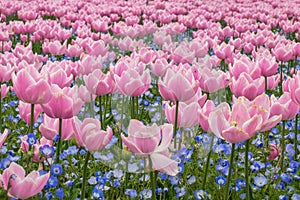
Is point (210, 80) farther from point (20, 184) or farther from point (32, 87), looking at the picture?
point (20, 184)

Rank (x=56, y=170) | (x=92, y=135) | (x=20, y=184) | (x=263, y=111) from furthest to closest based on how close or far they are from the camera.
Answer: (x=56, y=170)
(x=263, y=111)
(x=92, y=135)
(x=20, y=184)

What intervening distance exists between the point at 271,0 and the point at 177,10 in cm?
443

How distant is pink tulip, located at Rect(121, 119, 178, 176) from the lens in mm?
2039

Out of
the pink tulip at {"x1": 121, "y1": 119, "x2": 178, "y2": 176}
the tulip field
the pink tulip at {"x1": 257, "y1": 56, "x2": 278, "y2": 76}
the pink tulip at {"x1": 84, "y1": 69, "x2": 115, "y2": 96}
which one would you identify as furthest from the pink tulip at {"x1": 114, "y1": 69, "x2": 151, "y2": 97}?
the pink tulip at {"x1": 257, "y1": 56, "x2": 278, "y2": 76}

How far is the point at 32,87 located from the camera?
2389mm

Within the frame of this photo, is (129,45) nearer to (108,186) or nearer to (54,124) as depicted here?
(108,186)

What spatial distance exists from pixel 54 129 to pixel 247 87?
118cm

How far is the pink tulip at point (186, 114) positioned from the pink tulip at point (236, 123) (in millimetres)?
188

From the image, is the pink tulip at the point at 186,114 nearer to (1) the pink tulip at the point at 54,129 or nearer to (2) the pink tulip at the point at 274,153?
(1) the pink tulip at the point at 54,129

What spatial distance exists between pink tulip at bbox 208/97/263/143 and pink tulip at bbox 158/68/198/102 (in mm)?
248

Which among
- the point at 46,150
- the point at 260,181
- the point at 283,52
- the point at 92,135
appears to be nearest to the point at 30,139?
the point at 46,150

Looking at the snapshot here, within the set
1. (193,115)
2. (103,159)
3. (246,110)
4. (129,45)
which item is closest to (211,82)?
(193,115)

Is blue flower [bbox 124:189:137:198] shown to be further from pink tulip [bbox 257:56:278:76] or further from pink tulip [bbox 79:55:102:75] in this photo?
pink tulip [bbox 257:56:278:76]

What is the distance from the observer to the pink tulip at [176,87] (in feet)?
7.91
